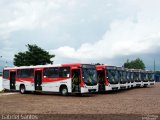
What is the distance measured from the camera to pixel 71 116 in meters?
14.7

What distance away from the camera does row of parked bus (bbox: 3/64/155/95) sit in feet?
92.8

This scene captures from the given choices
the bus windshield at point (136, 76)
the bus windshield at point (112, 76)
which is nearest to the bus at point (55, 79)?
the bus windshield at point (112, 76)

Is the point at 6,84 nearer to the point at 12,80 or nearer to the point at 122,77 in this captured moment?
the point at 12,80

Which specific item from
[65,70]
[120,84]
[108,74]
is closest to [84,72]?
[65,70]

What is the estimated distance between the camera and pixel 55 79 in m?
29.9

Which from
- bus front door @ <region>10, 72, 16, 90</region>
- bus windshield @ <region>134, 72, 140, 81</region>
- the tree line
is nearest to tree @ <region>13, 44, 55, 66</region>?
the tree line

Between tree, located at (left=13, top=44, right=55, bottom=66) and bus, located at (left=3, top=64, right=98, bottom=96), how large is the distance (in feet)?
115

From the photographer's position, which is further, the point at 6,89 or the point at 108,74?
the point at 6,89

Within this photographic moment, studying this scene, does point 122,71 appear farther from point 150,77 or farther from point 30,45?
point 30,45

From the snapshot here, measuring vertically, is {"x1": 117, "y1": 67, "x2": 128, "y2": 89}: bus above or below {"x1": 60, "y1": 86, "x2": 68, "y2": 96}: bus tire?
above

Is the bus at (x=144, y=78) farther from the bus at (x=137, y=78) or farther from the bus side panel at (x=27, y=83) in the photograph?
the bus side panel at (x=27, y=83)

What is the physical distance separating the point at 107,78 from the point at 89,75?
351cm

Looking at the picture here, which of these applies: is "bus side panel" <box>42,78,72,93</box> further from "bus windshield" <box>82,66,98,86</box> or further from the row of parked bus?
"bus windshield" <box>82,66,98,86</box>

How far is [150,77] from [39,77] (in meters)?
20.1
